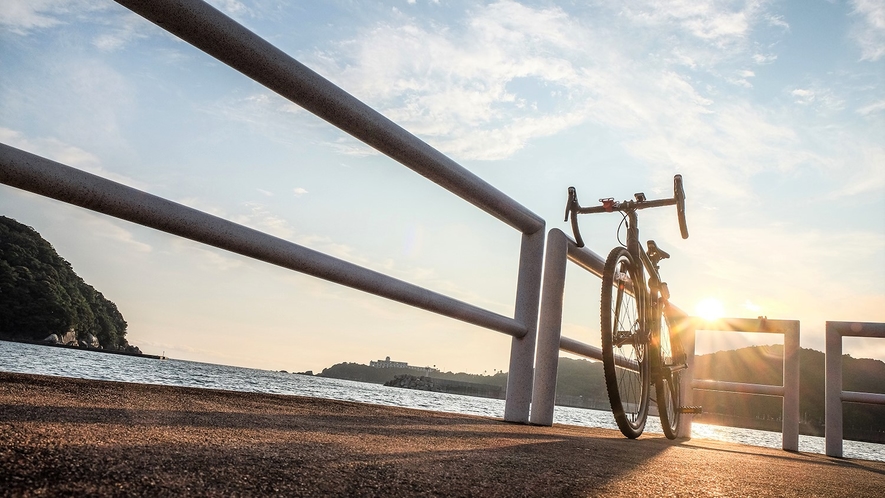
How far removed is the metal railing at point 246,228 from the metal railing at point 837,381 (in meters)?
3.85

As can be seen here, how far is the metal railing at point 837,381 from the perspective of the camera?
4977 millimetres

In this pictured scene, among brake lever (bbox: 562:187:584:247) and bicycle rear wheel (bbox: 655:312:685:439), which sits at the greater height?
brake lever (bbox: 562:187:584:247)

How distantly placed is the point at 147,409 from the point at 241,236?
54 cm

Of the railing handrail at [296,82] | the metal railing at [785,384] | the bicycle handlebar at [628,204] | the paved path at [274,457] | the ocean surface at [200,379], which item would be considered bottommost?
the ocean surface at [200,379]

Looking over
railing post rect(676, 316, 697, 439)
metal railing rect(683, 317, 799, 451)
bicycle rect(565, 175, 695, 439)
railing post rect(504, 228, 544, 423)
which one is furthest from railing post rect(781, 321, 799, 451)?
railing post rect(504, 228, 544, 423)

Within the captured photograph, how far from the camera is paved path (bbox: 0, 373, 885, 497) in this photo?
2.34ft

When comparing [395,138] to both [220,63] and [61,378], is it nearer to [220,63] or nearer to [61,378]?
[220,63]

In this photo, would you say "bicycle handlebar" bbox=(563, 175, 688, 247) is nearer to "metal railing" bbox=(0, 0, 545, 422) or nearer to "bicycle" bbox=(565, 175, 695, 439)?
"bicycle" bbox=(565, 175, 695, 439)

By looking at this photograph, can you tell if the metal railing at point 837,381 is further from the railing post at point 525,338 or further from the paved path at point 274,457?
the paved path at point 274,457

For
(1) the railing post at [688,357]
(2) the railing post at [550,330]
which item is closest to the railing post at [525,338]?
(2) the railing post at [550,330]

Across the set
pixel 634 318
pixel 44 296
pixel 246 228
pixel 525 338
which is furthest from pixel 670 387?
pixel 44 296

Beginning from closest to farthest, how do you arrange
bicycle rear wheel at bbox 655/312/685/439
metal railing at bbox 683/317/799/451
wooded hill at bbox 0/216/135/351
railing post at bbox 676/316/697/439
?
bicycle rear wheel at bbox 655/312/685/439, metal railing at bbox 683/317/799/451, railing post at bbox 676/316/697/439, wooded hill at bbox 0/216/135/351

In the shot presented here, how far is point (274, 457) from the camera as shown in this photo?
0.95 metres

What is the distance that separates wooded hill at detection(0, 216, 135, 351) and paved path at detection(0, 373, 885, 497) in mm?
16717
